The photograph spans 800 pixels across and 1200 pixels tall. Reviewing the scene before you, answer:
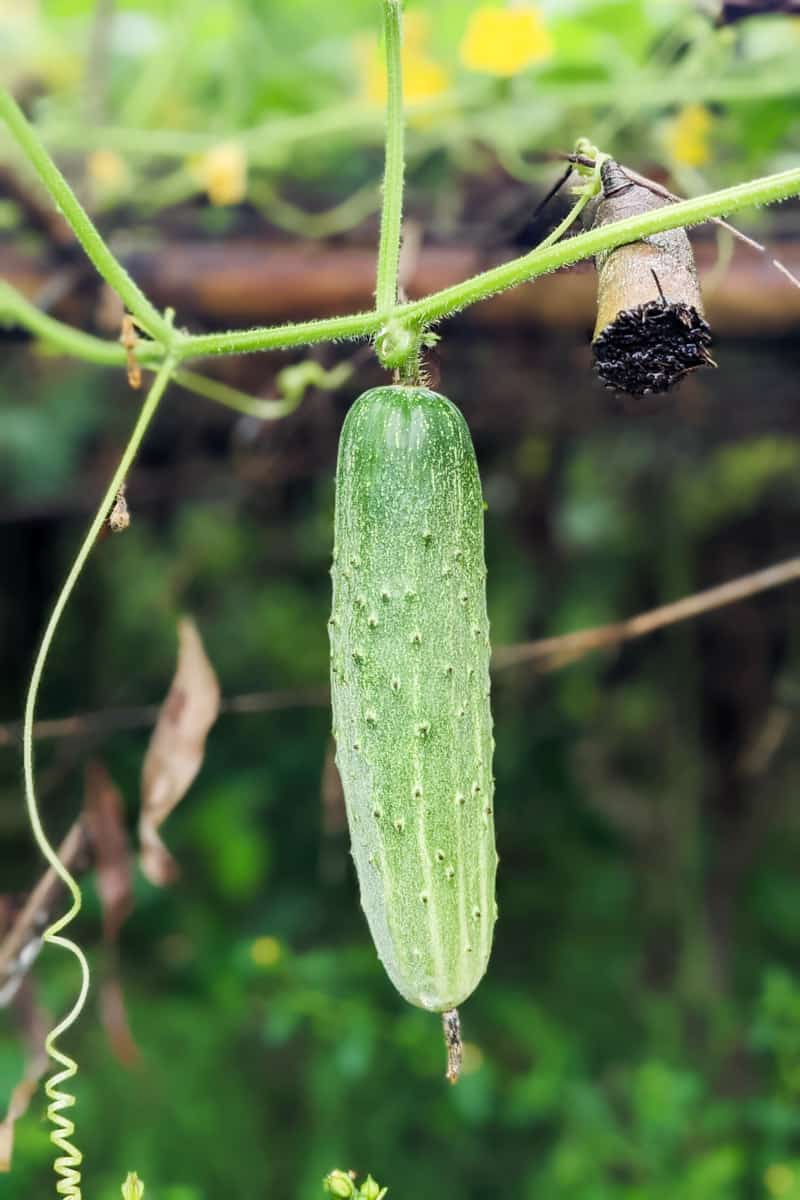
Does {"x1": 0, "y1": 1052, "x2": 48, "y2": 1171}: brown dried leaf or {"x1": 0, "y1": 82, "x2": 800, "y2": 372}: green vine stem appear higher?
{"x1": 0, "y1": 82, "x2": 800, "y2": 372}: green vine stem

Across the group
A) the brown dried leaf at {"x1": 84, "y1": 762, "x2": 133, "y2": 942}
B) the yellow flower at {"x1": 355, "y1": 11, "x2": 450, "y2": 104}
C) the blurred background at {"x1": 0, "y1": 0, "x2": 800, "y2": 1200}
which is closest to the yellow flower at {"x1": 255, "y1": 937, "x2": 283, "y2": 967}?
the blurred background at {"x1": 0, "y1": 0, "x2": 800, "y2": 1200}

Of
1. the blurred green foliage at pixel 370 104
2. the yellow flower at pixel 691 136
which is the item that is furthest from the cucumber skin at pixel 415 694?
the yellow flower at pixel 691 136

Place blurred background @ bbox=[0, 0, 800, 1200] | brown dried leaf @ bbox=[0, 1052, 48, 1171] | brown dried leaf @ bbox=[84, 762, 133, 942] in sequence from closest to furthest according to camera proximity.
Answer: brown dried leaf @ bbox=[0, 1052, 48, 1171] → brown dried leaf @ bbox=[84, 762, 133, 942] → blurred background @ bbox=[0, 0, 800, 1200]

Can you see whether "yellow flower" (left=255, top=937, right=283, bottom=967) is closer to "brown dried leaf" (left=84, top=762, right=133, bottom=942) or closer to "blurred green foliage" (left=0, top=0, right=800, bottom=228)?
"brown dried leaf" (left=84, top=762, right=133, bottom=942)

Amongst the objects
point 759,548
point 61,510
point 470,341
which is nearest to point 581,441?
point 759,548

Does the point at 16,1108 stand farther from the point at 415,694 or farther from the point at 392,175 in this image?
the point at 392,175

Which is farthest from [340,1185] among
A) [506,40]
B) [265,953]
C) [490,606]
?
[490,606]
